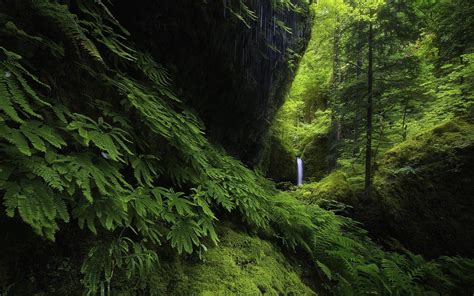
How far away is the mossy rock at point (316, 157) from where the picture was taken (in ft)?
46.1

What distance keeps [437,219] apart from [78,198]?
23.4 ft

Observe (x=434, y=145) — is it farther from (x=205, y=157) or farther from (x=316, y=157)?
(x=316, y=157)

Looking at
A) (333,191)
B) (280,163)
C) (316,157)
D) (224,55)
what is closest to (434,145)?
(333,191)

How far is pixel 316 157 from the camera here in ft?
48.2

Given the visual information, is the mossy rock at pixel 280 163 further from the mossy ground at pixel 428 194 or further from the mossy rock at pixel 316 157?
the mossy ground at pixel 428 194

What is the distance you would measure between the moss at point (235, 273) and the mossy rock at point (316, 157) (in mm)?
10403

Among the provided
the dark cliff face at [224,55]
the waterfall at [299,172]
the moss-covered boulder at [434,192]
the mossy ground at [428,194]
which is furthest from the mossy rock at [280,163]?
the moss-covered boulder at [434,192]

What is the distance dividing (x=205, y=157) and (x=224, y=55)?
2127 millimetres

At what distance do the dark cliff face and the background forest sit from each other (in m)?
0.03

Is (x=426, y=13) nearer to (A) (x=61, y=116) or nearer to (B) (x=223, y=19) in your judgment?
(B) (x=223, y=19)

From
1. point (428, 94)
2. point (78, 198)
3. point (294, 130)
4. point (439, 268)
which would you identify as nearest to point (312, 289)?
point (439, 268)

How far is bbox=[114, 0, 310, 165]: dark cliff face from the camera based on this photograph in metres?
4.07

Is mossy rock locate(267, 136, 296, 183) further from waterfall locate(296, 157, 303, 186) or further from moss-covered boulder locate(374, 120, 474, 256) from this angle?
moss-covered boulder locate(374, 120, 474, 256)

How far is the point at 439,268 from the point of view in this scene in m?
5.09
